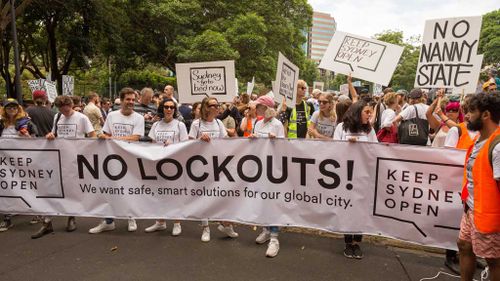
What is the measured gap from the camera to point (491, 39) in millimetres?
46344

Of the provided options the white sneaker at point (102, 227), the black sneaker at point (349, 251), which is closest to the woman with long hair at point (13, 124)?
the white sneaker at point (102, 227)

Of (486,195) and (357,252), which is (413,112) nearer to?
(357,252)

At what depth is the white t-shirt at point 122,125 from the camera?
523cm

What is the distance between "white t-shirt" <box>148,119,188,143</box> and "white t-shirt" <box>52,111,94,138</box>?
3.19ft

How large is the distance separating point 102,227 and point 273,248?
7.94 feet

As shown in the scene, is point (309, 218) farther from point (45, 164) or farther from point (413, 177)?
point (45, 164)

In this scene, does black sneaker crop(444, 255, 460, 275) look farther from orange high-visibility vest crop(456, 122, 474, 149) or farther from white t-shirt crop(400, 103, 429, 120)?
white t-shirt crop(400, 103, 429, 120)

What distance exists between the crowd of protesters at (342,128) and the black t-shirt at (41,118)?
0.6 inches

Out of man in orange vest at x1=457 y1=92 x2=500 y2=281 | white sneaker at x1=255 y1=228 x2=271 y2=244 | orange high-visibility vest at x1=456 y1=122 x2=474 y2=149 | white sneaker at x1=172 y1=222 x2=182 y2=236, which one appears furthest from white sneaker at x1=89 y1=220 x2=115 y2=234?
orange high-visibility vest at x1=456 y1=122 x2=474 y2=149

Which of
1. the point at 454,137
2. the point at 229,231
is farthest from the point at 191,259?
the point at 454,137

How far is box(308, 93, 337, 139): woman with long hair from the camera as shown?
5203 millimetres

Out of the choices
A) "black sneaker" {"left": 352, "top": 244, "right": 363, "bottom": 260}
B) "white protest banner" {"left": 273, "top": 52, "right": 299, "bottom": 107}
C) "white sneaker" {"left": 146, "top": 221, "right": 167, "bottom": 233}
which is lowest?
"black sneaker" {"left": 352, "top": 244, "right": 363, "bottom": 260}

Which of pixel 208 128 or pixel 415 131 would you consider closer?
pixel 208 128

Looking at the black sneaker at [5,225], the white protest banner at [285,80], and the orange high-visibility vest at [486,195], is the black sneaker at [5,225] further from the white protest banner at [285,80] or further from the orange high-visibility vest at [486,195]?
the orange high-visibility vest at [486,195]
